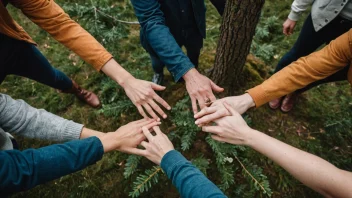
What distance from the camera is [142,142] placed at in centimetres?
198

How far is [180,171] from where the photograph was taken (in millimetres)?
1610

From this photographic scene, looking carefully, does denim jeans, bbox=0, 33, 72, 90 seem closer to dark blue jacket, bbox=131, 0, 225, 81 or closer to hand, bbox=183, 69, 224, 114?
dark blue jacket, bbox=131, 0, 225, 81

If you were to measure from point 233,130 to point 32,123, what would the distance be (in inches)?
65.3

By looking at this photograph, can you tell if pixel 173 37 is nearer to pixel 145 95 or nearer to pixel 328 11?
pixel 145 95

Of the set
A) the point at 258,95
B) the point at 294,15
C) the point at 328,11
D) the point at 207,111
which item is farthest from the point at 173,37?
the point at 294,15

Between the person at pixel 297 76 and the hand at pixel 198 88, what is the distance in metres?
0.15

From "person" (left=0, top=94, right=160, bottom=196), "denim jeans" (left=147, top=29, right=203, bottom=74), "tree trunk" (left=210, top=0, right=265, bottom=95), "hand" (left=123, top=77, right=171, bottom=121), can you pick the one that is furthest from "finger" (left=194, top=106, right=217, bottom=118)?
"denim jeans" (left=147, top=29, right=203, bottom=74)

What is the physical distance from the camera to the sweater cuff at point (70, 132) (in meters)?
2.03

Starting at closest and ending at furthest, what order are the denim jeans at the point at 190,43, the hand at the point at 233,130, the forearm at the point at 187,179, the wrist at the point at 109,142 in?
the forearm at the point at 187,179 < the hand at the point at 233,130 < the wrist at the point at 109,142 < the denim jeans at the point at 190,43

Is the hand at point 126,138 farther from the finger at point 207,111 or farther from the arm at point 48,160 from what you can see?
the finger at point 207,111

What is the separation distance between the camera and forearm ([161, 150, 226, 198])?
1445 mm

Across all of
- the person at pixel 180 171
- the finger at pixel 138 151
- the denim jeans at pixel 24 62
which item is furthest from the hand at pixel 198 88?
the denim jeans at pixel 24 62

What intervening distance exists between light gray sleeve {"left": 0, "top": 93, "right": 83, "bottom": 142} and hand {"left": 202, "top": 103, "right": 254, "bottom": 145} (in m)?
1.18

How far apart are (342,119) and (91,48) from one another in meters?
2.75
